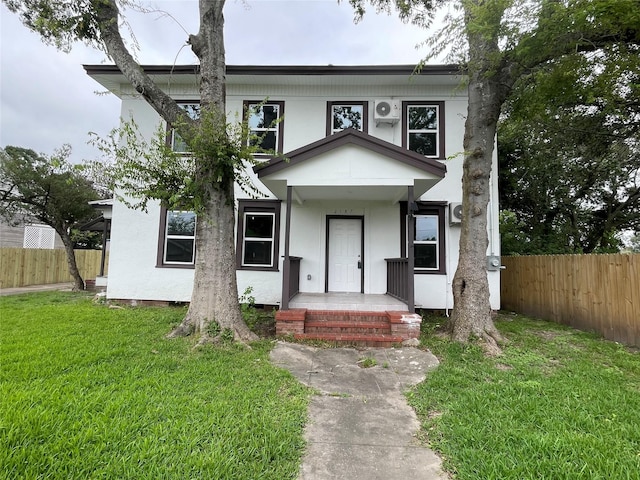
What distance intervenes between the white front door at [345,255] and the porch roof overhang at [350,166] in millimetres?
2250

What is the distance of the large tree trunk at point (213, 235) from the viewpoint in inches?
209

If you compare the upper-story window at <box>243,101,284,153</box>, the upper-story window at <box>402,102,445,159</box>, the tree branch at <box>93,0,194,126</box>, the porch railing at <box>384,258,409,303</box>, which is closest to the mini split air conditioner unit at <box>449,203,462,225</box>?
the upper-story window at <box>402,102,445,159</box>

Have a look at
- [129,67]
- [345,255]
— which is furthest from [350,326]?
[129,67]

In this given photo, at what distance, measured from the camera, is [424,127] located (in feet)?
27.8

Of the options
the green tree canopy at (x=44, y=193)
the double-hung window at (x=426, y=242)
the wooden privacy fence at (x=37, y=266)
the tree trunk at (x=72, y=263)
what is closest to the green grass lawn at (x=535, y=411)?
the double-hung window at (x=426, y=242)

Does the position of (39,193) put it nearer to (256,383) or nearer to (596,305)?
(256,383)

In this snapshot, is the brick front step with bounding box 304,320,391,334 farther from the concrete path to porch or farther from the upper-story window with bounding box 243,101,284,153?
the upper-story window with bounding box 243,101,284,153

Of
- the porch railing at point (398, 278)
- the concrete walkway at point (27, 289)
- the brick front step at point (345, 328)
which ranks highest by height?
the porch railing at point (398, 278)

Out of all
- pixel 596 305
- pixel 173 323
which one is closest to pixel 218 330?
pixel 173 323

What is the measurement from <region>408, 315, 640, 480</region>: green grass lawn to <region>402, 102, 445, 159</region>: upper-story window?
17.4ft

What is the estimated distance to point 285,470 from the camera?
7.07ft

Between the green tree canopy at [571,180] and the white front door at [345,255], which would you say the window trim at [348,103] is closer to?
the white front door at [345,255]

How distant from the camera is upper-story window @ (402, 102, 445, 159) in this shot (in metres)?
8.34

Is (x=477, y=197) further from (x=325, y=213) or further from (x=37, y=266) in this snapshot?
(x=37, y=266)
